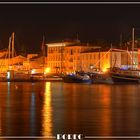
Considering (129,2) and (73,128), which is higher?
(129,2)

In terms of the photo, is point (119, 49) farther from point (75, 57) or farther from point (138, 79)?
point (138, 79)

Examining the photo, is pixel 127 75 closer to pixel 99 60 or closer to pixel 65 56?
pixel 99 60

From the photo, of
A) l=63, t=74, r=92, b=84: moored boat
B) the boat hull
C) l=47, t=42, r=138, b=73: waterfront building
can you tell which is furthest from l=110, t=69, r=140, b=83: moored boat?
l=47, t=42, r=138, b=73: waterfront building

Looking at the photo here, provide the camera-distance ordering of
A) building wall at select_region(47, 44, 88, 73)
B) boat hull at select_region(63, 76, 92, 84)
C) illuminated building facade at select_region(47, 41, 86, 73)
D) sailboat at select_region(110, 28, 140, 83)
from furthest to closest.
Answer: illuminated building facade at select_region(47, 41, 86, 73), building wall at select_region(47, 44, 88, 73), boat hull at select_region(63, 76, 92, 84), sailboat at select_region(110, 28, 140, 83)

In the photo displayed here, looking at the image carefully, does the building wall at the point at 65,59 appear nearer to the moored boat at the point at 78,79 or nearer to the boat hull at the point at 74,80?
the boat hull at the point at 74,80

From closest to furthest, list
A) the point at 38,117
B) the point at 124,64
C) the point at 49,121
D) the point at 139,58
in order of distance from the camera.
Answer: the point at 49,121
the point at 38,117
the point at 139,58
the point at 124,64

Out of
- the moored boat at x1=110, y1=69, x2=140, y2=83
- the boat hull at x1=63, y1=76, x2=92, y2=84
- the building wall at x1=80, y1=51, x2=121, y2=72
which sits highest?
the building wall at x1=80, y1=51, x2=121, y2=72

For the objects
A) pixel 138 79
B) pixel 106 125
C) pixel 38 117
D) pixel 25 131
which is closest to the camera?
pixel 25 131

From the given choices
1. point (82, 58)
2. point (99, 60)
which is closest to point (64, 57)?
point (82, 58)

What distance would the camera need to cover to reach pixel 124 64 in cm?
6994

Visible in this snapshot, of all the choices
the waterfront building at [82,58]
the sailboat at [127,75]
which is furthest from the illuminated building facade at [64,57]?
the sailboat at [127,75]

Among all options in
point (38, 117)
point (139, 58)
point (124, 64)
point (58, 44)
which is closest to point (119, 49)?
point (124, 64)

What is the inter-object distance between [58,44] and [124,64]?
14.8 metres

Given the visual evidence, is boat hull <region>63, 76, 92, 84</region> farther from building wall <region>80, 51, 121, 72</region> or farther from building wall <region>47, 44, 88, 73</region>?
building wall <region>47, 44, 88, 73</region>
